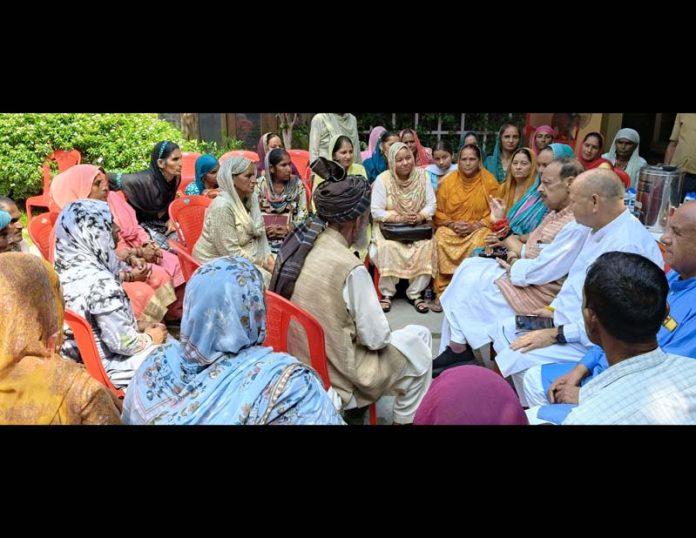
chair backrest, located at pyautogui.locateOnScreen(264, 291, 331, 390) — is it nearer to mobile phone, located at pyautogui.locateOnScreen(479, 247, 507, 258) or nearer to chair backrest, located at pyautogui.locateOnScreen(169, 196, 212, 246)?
mobile phone, located at pyautogui.locateOnScreen(479, 247, 507, 258)

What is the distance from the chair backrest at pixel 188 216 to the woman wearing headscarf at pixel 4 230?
1.53 metres

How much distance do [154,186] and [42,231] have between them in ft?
4.03

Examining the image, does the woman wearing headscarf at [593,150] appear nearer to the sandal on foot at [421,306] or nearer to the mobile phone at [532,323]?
the sandal on foot at [421,306]

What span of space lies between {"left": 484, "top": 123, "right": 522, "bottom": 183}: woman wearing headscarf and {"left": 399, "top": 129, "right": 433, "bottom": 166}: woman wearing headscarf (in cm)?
90

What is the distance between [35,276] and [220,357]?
0.65 metres

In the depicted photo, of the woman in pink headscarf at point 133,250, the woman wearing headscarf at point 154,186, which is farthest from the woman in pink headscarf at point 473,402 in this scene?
the woman wearing headscarf at point 154,186

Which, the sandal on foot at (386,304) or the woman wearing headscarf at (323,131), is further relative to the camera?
the woman wearing headscarf at (323,131)

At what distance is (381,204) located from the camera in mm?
5441

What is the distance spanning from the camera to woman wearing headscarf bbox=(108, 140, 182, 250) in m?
5.04

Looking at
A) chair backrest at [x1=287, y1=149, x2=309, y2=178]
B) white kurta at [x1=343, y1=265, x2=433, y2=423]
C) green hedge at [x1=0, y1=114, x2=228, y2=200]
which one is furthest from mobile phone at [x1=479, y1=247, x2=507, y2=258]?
green hedge at [x1=0, y1=114, x2=228, y2=200]

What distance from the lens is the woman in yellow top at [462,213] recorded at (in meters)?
5.30

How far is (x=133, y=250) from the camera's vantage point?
4.27m

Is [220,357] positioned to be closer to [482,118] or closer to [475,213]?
[475,213]
